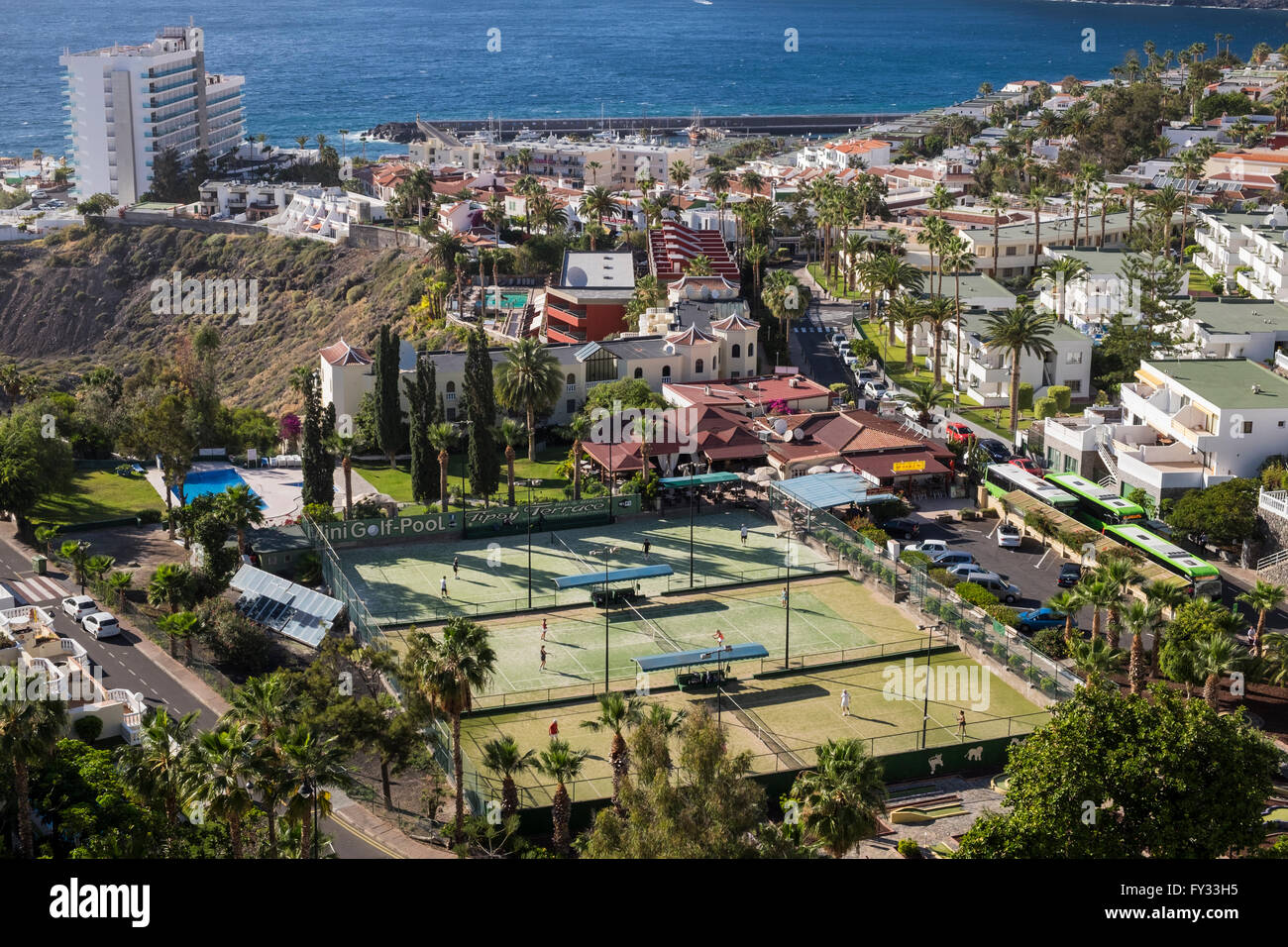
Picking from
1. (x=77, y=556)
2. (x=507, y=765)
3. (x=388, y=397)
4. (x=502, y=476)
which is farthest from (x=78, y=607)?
(x=507, y=765)

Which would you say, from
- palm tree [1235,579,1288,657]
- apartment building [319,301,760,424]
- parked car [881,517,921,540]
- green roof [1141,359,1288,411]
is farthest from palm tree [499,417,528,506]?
green roof [1141,359,1288,411]

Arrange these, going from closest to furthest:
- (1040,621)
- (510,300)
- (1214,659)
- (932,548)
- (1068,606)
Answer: (1214,659), (1068,606), (1040,621), (932,548), (510,300)

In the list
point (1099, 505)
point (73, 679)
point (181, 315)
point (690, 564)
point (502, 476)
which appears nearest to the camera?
point (73, 679)

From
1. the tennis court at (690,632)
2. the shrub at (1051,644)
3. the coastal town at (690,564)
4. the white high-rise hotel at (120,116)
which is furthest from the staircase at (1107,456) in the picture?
the white high-rise hotel at (120,116)

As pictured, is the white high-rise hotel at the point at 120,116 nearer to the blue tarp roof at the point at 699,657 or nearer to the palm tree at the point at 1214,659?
the blue tarp roof at the point at 699,657

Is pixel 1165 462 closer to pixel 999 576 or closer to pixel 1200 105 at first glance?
pixel 999 576

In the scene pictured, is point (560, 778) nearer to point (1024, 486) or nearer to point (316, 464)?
point (316, 464)
